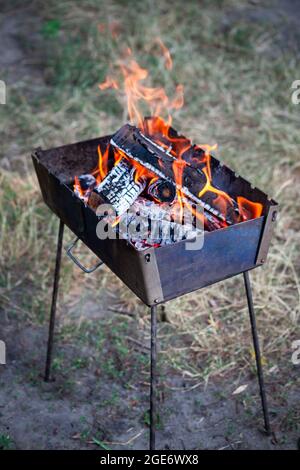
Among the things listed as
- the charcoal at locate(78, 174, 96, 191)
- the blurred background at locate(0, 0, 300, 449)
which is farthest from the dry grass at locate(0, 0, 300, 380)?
the charcoal at locate(78, 174, 96, 191)

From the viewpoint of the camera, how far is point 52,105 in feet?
17.1

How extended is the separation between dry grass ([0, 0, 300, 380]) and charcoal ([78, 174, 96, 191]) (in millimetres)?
1014

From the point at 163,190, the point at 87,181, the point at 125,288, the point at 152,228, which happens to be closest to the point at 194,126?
the point at 125,288

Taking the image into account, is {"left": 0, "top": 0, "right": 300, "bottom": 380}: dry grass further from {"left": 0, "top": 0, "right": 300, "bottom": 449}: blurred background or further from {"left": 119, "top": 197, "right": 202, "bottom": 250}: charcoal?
{"left": 119, "top": 197, "right": 202, "bottom": 250}: charcoal

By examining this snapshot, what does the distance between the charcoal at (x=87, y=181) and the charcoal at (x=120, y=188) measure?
236mm

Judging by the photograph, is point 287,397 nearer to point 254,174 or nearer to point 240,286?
point 240,286

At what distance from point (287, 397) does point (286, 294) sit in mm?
730

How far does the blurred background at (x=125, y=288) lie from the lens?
9.17 feet

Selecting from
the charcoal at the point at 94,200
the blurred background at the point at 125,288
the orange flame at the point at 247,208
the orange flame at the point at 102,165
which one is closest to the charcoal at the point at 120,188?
the charcoal at the point at 94,200

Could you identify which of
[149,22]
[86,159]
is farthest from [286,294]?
[149,22]

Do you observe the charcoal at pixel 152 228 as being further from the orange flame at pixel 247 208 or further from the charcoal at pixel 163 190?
the orange flame at pixel 247 208

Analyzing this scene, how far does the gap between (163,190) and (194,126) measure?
2706 mm

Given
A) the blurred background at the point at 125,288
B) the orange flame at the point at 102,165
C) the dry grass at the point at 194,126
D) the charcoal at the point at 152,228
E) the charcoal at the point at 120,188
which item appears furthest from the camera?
the dry grass at the point at 194,126

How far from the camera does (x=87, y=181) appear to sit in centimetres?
266
